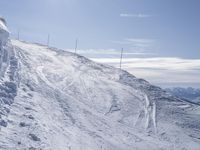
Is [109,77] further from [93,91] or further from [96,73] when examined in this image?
[93,91]

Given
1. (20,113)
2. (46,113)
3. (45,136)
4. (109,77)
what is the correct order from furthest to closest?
(109,77)
(46,113)
(20,113)
(45,136)

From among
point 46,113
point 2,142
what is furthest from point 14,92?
point 2,142

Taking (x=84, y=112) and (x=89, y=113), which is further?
(x=89, y=113)

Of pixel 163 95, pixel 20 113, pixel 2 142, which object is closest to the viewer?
pixel 2 142

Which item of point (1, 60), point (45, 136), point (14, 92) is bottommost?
point (45, 136)
